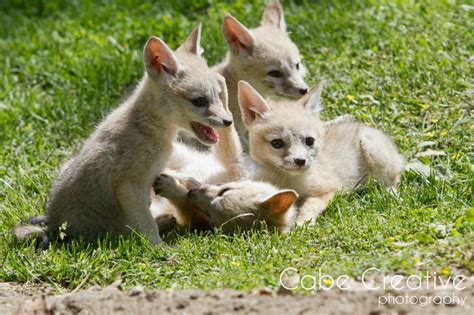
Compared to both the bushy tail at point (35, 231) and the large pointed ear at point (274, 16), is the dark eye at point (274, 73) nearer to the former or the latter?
the large pointed ear at point (274, 16)

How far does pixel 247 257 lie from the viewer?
5.08 meters

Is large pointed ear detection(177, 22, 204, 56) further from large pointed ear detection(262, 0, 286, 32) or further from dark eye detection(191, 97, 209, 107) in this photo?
large pointed ear detection(262, 0, 286, 32)

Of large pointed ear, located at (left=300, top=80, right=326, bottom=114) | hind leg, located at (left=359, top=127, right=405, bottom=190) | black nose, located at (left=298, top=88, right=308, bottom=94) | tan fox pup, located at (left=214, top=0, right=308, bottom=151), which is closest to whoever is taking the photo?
hind leg, located at (left=359, top=127, right=405, bottom=190)

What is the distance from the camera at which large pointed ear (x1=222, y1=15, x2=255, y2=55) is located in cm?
726

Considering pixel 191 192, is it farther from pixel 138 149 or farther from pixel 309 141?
pixel 309 141

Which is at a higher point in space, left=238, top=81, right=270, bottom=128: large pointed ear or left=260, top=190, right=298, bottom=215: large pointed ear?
left=238, top=81, right=270, bottom=128: large pointed ear

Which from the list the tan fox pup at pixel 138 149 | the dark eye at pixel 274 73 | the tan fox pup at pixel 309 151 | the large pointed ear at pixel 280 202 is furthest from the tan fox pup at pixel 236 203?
the dark eye at pixel 274 73


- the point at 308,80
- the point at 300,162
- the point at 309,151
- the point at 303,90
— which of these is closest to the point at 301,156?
the point at 300,162

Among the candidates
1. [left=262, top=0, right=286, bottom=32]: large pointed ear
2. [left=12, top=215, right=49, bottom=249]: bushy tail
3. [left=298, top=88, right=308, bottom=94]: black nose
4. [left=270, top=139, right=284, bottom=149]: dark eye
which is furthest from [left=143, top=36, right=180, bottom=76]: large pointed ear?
[left=262, top=0, right=286, bottom=32]: large pointed ear

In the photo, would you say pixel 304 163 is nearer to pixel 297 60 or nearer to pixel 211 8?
pixel 297 60

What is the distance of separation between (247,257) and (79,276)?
3.38ft

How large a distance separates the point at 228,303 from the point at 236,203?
1.47 m

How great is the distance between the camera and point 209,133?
5848 millimetres

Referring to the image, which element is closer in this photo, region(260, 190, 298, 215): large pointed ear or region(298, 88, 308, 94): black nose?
region(260, 190, 298, 215): large pointed ear
